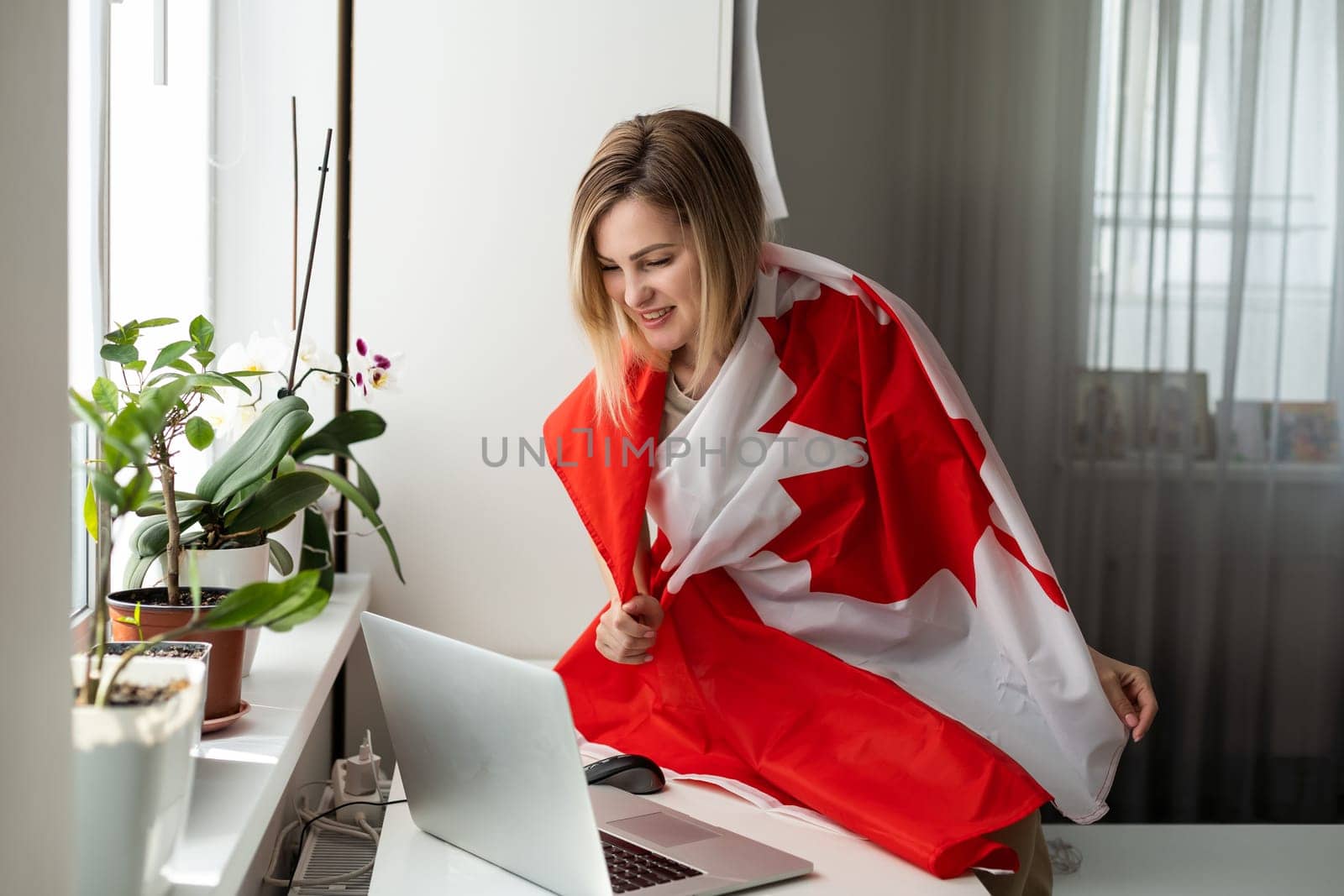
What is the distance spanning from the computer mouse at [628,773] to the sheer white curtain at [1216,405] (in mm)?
1440

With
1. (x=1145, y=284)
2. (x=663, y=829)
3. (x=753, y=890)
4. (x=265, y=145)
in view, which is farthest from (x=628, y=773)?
(x=1145, y=284)

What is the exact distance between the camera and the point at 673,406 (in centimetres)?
136

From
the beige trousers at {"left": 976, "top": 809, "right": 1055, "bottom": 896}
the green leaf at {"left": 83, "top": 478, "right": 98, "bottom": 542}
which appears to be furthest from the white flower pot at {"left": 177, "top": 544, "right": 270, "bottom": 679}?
the beige trousers at {"left": 976, "top": 809, "right": 1055, "bottom": 896}

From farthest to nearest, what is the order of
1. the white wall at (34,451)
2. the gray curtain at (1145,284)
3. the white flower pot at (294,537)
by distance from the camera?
the gray curtain at (1145,284) → the white flower pot at (294,537) → the white wall at (34,451)

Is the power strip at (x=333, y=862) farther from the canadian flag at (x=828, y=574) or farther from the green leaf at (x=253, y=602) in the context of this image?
the green leaf at (x=253, y=602)

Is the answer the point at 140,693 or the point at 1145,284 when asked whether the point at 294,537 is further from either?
the point at 1145,284

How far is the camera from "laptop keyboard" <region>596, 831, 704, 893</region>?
2.85ft

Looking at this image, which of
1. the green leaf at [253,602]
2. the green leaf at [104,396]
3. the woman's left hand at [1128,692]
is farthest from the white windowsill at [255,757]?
the woman's left hand at [1128,692]

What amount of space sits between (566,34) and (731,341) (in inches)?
26.8

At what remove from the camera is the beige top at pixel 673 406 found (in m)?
1.35

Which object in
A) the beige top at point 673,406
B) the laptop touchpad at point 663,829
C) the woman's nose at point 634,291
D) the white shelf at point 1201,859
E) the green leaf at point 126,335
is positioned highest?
the woman's nose at point 634,291

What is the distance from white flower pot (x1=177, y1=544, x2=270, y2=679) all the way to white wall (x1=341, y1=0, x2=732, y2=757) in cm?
58

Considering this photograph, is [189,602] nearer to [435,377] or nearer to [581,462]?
[581,462]

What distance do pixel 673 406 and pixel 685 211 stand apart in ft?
0.78
